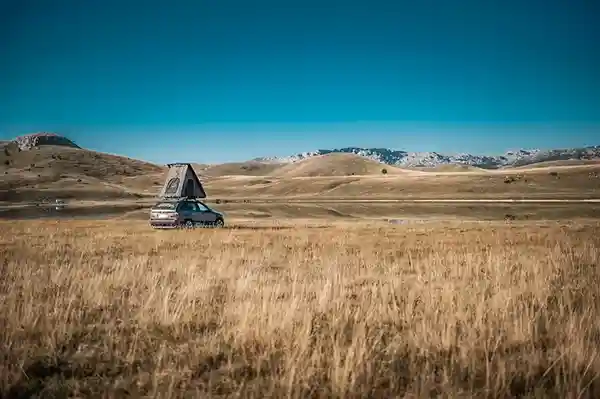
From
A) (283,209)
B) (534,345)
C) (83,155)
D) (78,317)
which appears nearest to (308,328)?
(534,345)

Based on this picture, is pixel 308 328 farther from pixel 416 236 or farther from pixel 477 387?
pixel 416 236

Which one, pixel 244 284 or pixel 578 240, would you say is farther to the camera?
pixel 578 240

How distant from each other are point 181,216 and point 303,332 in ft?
77.2

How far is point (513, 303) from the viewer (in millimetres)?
7562

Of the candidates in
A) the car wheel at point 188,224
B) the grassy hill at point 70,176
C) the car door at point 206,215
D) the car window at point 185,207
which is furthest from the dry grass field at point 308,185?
the car wheel at point 188,224

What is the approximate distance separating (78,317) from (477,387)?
5.26 meters

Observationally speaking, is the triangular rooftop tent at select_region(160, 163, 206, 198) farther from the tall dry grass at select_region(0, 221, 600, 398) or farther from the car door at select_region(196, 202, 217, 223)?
the tall dry grass at select_region(0, 221, 600, 398)

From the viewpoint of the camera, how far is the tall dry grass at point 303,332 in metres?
4.73

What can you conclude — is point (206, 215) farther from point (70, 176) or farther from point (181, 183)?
point (70, 176)

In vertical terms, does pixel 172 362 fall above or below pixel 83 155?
below

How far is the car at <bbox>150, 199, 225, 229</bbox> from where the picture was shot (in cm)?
2808

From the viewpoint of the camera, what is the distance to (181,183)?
35.2 metres

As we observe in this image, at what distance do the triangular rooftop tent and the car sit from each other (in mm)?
5395

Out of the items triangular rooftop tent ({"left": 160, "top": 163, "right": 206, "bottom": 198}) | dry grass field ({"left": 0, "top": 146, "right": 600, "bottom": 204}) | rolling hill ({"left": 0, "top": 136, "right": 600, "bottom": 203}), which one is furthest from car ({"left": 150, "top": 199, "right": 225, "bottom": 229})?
rolling hill ({"left": 0, "top": 136, "right": 600, "bottom": 203})
